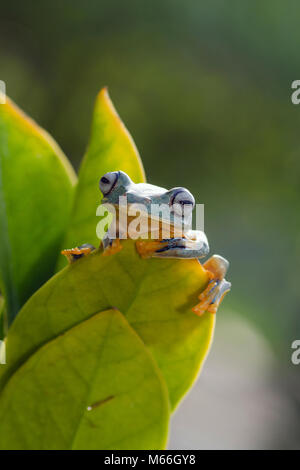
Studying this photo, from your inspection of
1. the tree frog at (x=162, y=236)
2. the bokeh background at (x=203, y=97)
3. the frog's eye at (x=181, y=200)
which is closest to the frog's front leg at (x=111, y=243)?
the tree frog at (x=162, y=236)

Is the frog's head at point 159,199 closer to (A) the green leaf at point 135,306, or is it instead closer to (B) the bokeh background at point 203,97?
(A) the green leaf at point 135,306

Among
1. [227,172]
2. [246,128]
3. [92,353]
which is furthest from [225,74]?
[92,353]

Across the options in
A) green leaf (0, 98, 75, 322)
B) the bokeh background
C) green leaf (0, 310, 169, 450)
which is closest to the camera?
green leaf (0, 310, 169, 450)

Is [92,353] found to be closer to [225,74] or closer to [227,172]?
[227,172]

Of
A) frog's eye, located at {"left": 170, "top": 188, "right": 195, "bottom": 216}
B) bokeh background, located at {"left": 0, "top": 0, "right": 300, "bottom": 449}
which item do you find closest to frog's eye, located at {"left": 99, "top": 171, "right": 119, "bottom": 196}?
frog's eye, located at {"left": 170, "top": 188, "right": 195, "bottom": 216}

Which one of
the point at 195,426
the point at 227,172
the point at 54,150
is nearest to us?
the point at 54,150

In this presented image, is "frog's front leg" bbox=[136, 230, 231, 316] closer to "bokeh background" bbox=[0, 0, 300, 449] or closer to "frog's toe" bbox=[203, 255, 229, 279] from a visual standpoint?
"frog's toe" bbox=[203, 255, 229, 279]

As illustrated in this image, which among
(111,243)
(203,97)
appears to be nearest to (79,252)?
(111,243)

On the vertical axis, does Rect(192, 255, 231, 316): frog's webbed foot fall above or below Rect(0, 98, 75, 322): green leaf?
below
